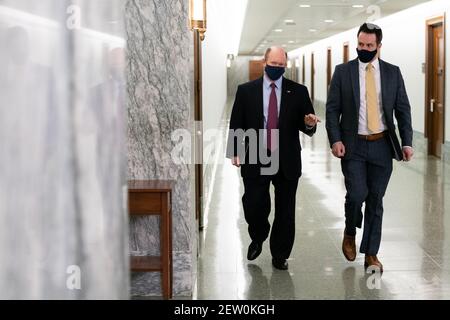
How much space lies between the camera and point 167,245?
461 centimetres

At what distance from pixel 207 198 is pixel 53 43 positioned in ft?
28.0

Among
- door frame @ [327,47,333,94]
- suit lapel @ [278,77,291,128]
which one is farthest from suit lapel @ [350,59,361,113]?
door frame @ [327,47,333,94]

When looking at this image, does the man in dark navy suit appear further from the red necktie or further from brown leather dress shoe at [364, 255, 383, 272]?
brown leather dress shoe at [364, 255, 383, 272]

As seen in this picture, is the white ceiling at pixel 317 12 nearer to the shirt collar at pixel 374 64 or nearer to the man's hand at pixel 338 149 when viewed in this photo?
the shirt collar at pixel 374 64

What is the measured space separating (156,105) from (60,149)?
4179mm

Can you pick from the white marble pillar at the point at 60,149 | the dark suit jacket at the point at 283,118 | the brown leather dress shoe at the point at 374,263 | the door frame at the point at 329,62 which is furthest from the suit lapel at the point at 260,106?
the door frame at the point at 329,62

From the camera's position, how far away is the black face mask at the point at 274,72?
545 cm

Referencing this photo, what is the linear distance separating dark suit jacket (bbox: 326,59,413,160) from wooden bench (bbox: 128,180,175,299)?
1616 mm

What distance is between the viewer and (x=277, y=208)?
566 cm

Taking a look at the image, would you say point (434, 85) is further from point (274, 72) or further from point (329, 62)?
point (329, 62)

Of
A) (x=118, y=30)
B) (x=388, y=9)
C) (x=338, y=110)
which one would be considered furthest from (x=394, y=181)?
(x=118, y=30)

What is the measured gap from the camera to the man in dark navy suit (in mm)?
5461

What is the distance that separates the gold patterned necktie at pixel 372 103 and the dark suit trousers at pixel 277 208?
788 millimetres
